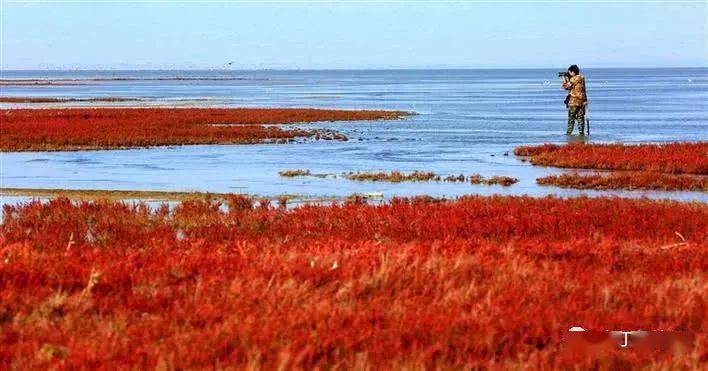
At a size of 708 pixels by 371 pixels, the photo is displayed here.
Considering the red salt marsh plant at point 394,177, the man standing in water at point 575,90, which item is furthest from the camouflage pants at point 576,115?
the red salt marsh plant at point 394,177

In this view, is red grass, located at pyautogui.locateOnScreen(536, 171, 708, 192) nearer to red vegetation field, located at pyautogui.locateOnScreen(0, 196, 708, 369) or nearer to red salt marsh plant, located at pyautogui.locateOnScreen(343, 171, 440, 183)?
red salt marsh plant, located at pyautogui.locateOnScreen(343, 171, 440, 183)

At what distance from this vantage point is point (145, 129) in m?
47.1

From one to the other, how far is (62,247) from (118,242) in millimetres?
968

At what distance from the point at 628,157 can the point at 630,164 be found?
0.94m

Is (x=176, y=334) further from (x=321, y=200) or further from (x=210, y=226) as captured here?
(x=321, y=200)

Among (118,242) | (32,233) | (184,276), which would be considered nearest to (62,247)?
(118,242)

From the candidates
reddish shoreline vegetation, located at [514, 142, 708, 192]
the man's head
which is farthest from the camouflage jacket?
reddish shoreline vegetation, located at [514, 142, 708, 192]

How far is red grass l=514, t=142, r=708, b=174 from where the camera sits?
95.2ft

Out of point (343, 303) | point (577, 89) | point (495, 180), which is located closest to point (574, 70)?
point (577, 89)

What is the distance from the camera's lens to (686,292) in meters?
8.70

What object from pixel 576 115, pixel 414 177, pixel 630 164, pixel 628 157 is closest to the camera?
pixel 414 177

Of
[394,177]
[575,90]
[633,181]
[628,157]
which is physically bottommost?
[394,177]

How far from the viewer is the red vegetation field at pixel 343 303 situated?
6844mm

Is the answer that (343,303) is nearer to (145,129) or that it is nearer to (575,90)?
(575,90)
